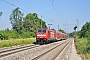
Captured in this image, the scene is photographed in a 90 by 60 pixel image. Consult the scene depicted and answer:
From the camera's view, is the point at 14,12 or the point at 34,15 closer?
the point at 14,12

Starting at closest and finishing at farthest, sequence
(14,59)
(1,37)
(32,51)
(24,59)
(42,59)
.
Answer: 1. (14,59)
2. (24,59)
3. (42,59)
4. (32,51)
5. (1,37)

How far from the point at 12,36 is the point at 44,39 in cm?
1652

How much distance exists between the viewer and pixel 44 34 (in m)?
40.5

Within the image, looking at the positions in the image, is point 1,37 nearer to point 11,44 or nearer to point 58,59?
point 11,44

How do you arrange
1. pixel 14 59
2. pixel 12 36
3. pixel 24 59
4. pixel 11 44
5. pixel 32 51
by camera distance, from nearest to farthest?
1. pixel 14 59
2. pixel 24 59
3. pixel 32 51
4. pixel 11 44
5. pixel 12 36

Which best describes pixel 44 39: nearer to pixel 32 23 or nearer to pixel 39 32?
pixel 39 32

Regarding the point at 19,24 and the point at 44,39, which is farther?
the point at 19,24

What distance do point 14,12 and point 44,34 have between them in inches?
2545

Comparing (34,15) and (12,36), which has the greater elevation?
(34,15)

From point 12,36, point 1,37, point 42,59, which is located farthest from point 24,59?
point 12,36

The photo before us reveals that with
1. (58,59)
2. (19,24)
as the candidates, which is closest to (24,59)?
(58,59)

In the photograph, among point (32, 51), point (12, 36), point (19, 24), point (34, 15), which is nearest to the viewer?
point (32, 51)

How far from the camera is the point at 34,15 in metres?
124

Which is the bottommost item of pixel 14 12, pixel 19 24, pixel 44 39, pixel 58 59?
pixel 58 59
